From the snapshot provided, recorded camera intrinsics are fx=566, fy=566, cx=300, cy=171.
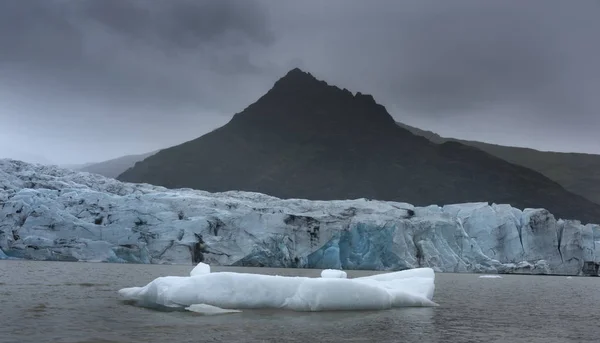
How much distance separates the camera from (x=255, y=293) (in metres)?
17.3

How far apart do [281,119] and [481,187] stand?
6022 centimetres

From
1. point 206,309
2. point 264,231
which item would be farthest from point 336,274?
point 264,231

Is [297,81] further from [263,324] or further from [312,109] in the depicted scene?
[263,324]

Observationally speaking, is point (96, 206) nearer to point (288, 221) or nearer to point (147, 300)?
point (288, 221)

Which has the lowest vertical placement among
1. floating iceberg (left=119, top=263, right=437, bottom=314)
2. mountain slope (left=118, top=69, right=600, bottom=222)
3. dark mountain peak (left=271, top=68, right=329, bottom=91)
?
floating iceberg (left=119, top=263, right=437, bottom=314)

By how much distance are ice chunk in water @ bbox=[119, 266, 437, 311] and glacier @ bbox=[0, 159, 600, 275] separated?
99.9 feet

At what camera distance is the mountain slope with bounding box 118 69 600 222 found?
131625 mm

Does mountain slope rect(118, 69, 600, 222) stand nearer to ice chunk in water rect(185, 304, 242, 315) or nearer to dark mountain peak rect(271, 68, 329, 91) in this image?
dark mountain peak rect(271, 68, 329, 91)

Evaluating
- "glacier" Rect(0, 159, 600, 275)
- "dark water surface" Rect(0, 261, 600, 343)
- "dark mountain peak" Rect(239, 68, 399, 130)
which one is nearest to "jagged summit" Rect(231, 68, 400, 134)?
"dark mountain peak" Rect(239, 68, 399, 130)

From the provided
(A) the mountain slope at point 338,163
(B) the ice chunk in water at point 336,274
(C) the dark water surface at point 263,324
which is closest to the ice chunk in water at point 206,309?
(C) the dark water surface at point 263,324

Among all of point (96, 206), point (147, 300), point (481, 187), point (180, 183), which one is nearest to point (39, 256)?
point (96, 206)

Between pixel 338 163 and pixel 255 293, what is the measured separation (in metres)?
131

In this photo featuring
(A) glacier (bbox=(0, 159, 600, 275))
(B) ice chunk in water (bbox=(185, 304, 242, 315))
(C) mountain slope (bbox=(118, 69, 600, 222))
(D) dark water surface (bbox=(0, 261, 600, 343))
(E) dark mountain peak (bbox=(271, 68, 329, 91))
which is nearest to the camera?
(D) dark water surface (bbox=(0, 261, 600, 343))

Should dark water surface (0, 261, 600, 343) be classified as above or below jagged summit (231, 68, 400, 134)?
below
